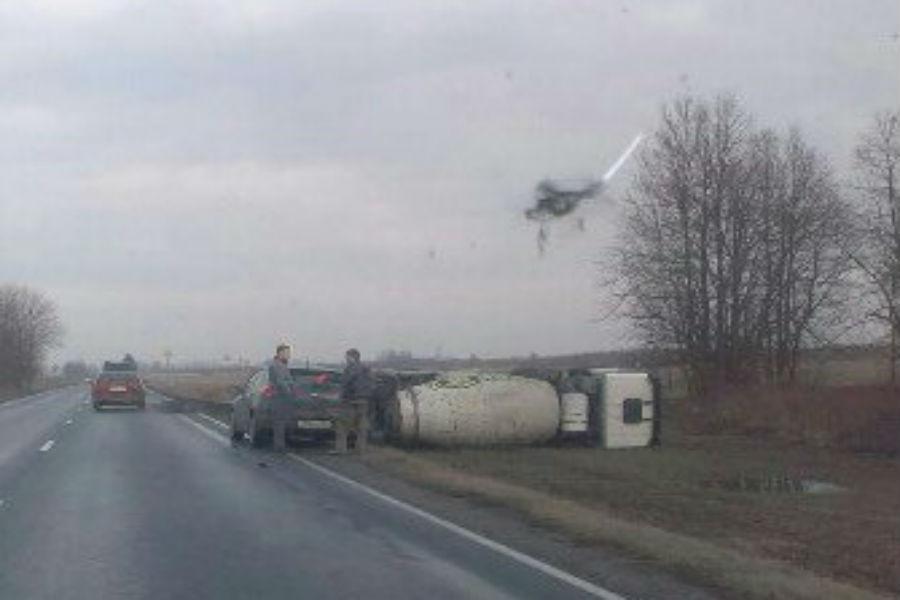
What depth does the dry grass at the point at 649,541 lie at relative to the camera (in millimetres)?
11924

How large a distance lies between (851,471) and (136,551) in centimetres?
1727

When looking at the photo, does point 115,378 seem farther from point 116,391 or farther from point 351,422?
point 351,422

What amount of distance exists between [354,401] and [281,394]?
143cm

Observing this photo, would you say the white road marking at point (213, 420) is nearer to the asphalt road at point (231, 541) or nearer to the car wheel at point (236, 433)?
the car wheel at point (236, 433)

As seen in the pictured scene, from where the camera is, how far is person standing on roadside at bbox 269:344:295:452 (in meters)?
29.5

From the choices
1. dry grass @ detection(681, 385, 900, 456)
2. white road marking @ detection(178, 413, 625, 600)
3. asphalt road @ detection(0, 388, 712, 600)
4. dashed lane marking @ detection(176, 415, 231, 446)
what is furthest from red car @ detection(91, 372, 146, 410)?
white road marking @ detection(178, 413, 625, 600)

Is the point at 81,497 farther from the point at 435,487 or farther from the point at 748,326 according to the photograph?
the point at 748,326

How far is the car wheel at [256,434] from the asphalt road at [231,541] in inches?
178

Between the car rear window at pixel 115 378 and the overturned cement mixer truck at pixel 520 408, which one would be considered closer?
the overturned cement mixer truck at pixel 520 408

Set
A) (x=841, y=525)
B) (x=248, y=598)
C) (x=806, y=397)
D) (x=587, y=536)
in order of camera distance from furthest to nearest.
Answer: (x=806, y=397), (x=841, y=525), (x=587, y=536), (x=248, y=598)

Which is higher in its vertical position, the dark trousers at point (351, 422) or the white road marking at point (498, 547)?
the dark trousers at point (351, 422)

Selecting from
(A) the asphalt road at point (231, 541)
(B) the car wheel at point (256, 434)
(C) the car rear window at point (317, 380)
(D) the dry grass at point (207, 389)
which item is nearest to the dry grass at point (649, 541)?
(A) the asphalt road at point (231, 541)

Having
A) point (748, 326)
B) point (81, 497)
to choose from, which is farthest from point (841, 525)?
point (748, 326)

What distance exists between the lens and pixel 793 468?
28.0m
